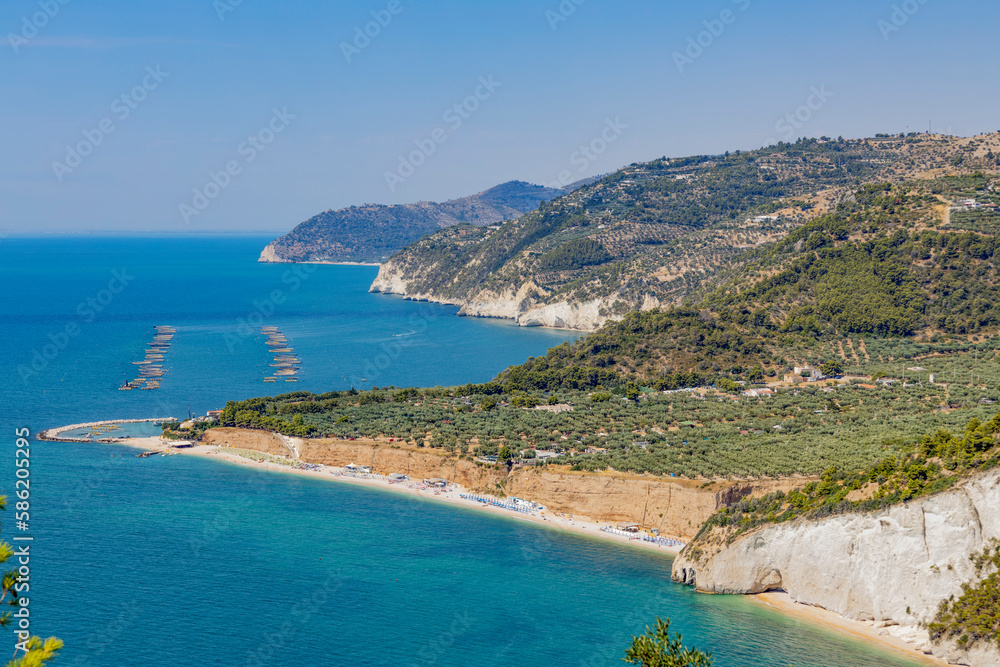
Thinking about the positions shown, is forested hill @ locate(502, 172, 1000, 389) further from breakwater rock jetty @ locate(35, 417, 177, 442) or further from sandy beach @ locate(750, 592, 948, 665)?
sandy beach @ locate(750, 592, 948, 665)

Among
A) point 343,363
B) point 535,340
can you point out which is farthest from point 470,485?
point 535,340

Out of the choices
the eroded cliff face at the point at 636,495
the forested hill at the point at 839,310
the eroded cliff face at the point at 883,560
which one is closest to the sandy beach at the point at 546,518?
the eroded cliff face at the point at 883,560

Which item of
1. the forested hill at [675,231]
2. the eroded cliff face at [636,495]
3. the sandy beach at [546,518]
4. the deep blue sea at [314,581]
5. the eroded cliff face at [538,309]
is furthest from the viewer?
the eroded cliff face at [538,309]

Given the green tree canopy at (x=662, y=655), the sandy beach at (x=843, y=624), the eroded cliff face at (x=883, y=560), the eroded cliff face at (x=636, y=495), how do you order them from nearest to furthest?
the green tree canopy at (x=662, y=655), the sandy beach at (x=843, y=624), the eroded cliff face at (x=883, y=560), the eroded cliff face at (x=636, y=495)

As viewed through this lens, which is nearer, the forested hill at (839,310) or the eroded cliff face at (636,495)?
the eroded cliff face at (636,495)

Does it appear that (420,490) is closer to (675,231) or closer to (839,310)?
(839,310)

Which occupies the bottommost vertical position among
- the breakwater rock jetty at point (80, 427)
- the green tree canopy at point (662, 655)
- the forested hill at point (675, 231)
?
the green tree canopy at point (662, 655)

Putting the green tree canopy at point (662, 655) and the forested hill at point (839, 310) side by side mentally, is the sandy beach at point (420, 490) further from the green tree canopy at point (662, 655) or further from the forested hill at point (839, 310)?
the forested hill at point (839, 310)

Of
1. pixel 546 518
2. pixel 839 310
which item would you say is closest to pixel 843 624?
pixel 546 518
